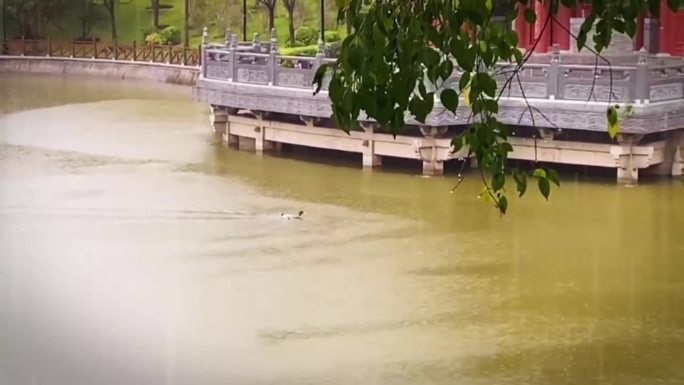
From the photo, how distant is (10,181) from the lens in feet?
41.4

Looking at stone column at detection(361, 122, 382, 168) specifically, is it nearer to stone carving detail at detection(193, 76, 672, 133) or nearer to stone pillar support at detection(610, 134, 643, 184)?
stone carving detail at detection(193, 76, 672, 133)

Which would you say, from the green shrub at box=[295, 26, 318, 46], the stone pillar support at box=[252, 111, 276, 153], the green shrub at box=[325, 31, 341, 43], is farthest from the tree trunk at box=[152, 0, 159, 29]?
the stone pillar support at box=[252, 111, 276, 153]

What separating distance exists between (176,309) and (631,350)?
280cm

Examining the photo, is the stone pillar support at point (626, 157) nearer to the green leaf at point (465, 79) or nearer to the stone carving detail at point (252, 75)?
the stone carving detail at point (252, 75)

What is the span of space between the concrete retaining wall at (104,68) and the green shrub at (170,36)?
5.79 ft

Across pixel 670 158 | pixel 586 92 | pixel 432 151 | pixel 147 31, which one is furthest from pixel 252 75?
pixel 147 31

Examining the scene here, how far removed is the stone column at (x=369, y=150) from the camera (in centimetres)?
1268

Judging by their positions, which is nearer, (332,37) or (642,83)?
(642,83)

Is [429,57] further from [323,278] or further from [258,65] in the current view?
[258,65]

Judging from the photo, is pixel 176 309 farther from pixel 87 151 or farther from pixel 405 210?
pixel 87 151

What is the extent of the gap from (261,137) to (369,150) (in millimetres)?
1874

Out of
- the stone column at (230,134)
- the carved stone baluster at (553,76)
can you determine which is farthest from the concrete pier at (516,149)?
the stone column at (230,134)

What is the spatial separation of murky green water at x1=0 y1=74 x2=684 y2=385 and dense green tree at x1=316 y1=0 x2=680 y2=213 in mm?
3842

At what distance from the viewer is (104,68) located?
2644 cm
